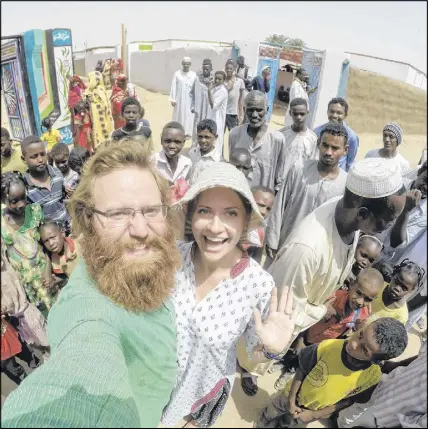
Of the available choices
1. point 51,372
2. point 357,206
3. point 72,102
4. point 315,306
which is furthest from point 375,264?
point 72,102

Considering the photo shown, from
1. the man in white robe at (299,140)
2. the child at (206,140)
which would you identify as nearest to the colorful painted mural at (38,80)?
the child at (206,140)

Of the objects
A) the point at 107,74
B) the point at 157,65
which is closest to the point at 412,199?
the point at 107,74

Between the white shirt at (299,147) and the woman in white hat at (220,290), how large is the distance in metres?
2.27

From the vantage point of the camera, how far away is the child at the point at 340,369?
177 centimetres

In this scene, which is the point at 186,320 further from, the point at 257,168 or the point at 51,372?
the point at 257,168

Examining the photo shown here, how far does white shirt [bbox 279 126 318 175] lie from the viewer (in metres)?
3.68

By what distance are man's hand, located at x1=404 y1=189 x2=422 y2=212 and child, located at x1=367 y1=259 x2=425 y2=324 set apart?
526 mm

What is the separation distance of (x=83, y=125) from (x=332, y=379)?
5.03m

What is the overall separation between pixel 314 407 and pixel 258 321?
1055 millimetres

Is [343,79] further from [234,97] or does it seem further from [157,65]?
[157,65]

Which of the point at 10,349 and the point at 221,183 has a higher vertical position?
the point at 221,183

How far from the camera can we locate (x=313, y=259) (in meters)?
1.80

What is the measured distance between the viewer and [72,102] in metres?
5.75

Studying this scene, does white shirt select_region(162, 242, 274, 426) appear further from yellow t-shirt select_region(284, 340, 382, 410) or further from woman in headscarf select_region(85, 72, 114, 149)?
woman in headscarf select_region(85, 72, 114, 149)
